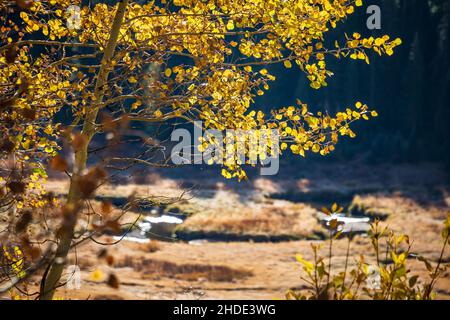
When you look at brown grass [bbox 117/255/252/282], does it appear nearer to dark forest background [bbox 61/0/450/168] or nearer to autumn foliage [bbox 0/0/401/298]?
autumn foliage [bbox 0/0/401/298]

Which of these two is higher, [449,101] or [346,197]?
[449,101]

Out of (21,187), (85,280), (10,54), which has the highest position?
(10,54)

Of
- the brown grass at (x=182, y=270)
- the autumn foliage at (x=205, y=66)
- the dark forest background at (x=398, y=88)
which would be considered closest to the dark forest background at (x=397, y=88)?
the dark forest background at (x=398, y=88)

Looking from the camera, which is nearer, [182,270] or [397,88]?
[182,270]

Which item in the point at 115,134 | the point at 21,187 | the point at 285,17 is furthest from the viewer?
the point at 285,17

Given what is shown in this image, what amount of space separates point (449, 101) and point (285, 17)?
46.8 meters

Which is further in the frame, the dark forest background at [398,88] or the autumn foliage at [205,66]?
the dark forest background at [398,88]

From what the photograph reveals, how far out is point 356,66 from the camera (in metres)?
53.8

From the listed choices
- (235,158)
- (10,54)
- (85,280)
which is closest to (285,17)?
(235,158)

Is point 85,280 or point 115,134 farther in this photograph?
point 85,280

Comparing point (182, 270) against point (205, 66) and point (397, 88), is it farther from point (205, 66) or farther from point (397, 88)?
point (397, 88)

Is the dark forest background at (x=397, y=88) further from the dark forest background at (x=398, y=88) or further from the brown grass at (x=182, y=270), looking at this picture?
the brown grass at (x=182, y=270)

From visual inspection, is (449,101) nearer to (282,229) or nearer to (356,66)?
(356,66)

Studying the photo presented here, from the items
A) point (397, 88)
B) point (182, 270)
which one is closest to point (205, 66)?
point (182, 270)
